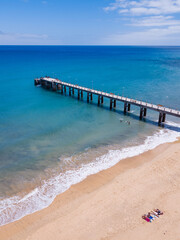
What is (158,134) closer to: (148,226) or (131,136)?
(131,136)

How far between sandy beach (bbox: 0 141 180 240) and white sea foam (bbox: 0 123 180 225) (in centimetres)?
70

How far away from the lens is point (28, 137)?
31438 millimetres

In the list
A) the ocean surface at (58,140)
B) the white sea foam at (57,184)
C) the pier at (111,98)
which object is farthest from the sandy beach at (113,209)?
the pier at (111,98)

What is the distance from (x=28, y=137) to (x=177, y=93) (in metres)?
42.6

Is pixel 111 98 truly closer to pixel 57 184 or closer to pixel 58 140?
pixel 58 140

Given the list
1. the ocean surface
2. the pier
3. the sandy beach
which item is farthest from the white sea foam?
the pier

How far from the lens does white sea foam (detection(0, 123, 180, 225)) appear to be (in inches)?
719

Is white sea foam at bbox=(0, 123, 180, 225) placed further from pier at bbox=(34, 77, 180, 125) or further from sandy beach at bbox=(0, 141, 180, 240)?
pier at bbox=(34, 77, 180, 125)

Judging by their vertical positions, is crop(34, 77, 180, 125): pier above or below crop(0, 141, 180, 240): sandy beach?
above

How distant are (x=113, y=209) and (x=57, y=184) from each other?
6863mm

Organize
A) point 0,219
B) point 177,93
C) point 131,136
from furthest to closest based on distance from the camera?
1. point 177,93
2. point 131,136
3. point 0,219

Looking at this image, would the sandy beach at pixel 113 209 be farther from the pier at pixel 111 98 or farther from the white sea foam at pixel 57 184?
the pier at pixel 111 98

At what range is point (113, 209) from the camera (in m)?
17.8

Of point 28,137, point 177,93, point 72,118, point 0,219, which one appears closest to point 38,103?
point 72,118
